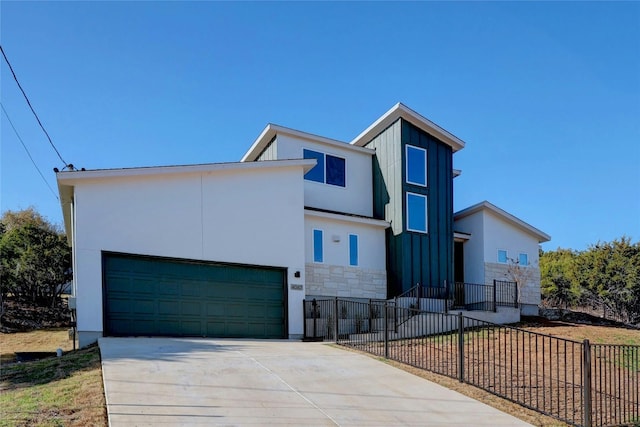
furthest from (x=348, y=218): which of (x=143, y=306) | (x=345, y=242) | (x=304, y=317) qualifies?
(x=143, y=306)

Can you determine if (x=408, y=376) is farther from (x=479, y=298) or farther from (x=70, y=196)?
(x=479, y=298)

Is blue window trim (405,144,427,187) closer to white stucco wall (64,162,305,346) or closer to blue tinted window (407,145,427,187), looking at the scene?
blue tinted window (407,145,427,187)

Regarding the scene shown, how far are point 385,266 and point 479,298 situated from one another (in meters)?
4.04

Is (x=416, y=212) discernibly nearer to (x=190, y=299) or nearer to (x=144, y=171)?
(x=190, y=299)

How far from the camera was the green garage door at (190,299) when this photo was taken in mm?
12766

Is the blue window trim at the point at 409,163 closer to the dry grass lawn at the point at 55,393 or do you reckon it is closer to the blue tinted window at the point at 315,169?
the blue tinted window at the point at 315,169

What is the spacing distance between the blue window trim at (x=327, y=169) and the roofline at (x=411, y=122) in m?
1.89

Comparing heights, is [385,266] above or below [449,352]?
above

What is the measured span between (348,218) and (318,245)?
1456 millimetres

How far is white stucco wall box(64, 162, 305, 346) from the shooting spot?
12562 millimetres

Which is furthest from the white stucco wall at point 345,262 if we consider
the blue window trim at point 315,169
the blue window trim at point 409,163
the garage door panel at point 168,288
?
the garage door panel at point 168,288

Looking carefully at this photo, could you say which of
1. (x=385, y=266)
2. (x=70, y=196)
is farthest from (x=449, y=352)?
(x=70, y=196)

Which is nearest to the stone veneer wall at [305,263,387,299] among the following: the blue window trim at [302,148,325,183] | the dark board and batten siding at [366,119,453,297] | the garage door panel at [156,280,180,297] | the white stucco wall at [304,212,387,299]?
the white stucco wall at [304,212,387,299]

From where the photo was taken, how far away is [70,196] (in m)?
14.1
